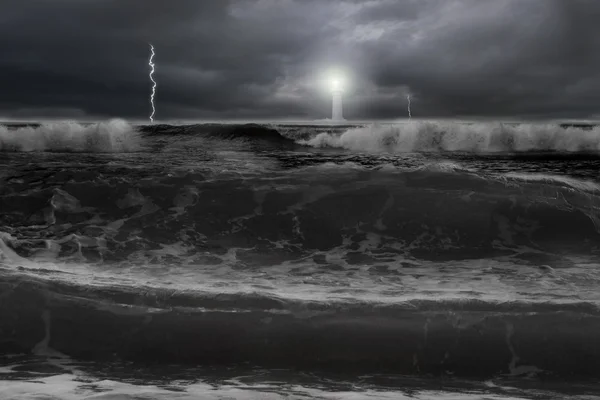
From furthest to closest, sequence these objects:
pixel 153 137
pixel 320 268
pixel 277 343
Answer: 1. pixel 153 137
2. pixel 320 268
3. pixel 277 343

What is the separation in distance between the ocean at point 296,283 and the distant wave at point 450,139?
11.8 metres

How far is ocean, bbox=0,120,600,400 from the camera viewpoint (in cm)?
262

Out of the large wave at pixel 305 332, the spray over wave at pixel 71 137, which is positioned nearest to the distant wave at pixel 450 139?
the spray over wave at pixel 71 137

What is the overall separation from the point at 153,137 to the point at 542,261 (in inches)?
617

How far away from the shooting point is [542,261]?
493 centimetres

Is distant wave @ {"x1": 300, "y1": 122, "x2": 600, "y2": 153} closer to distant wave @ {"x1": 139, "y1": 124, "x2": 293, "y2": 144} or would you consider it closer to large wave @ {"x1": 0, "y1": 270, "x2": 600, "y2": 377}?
distant wave @ {"x1": 139, "y1": 124, "x2": 293, "y2": 144}

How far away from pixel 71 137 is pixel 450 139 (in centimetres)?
1288

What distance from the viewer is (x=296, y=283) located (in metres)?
4.09

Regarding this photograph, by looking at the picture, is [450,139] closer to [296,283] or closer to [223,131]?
[223,131]

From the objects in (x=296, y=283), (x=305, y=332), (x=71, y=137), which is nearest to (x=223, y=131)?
(x=71, y=137)

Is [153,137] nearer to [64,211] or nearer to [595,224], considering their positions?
[64,211]

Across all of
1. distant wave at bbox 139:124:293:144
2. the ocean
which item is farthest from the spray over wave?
the ocean

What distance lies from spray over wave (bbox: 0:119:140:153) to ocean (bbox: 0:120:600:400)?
944 centimetres

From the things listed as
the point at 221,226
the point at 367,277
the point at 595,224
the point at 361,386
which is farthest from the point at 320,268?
the point at 595,224
